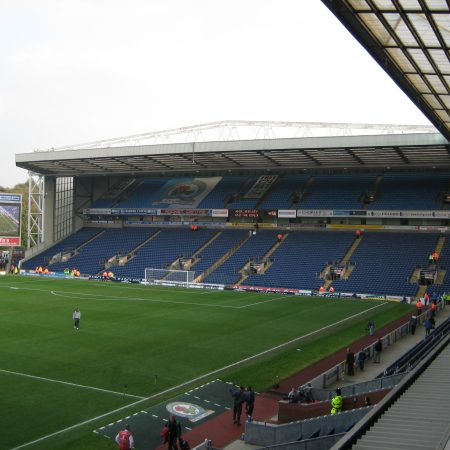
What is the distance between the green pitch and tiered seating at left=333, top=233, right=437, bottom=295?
12.4 ft

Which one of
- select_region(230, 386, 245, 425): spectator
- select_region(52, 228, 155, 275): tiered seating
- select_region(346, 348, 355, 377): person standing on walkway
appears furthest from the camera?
select_region(52, 228, 155, 275): tiered seating

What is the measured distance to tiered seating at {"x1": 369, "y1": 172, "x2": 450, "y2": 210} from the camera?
2229 inches

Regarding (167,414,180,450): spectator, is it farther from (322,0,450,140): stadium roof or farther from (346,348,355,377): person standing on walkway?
(322,0,450,140): stadium roof

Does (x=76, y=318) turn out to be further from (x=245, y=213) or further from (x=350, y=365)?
(x=245, y=213)

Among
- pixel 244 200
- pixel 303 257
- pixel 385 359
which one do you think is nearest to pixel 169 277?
pixel 303 257

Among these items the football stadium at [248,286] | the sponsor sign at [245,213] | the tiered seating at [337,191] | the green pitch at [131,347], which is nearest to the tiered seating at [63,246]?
the football stadium at [248,286]

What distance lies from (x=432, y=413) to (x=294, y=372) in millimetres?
13620

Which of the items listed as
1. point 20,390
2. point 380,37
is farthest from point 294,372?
point 380,37

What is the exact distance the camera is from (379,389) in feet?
52.6

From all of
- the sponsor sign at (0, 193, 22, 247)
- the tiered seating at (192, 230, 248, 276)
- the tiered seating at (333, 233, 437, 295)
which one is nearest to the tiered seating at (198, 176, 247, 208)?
the tiered seating at (192, 230, 248, 276)

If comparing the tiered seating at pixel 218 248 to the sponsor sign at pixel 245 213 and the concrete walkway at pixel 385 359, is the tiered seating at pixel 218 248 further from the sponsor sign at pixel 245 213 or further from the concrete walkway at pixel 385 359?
the concrete walkway at pixel 385 359

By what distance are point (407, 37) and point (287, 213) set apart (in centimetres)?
4183

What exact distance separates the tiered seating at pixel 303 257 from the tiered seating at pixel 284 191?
3.56 meters

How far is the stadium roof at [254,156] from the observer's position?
47750 millimetres
